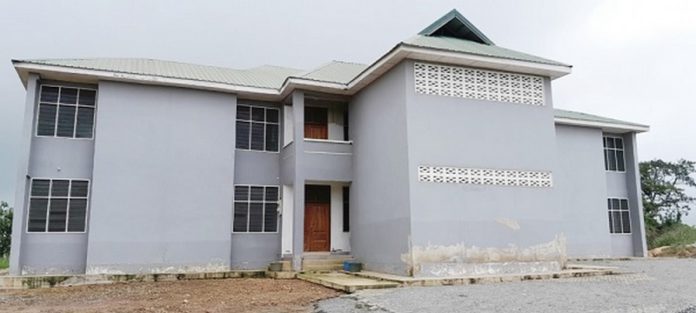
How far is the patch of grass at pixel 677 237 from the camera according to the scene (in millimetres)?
21656

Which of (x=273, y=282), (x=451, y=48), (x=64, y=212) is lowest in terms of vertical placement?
(x=273, y=282)

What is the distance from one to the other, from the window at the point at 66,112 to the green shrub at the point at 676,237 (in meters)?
22.3

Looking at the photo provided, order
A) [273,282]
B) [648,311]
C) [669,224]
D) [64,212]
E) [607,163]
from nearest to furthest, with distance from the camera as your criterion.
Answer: [648,311]
[273,282]
[64,212]
[607,163]
[669,224]

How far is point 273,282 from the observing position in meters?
11.7

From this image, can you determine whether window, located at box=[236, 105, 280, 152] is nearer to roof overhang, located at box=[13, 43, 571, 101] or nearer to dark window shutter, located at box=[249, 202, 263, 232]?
roof overhang, located at box=[13, 43, 571, 101]

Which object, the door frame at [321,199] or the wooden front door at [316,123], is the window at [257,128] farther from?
the door frame at [321,199]

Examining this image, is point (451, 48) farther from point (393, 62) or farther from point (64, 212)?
point (64, 212)

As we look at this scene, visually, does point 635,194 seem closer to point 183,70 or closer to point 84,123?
point 183,70

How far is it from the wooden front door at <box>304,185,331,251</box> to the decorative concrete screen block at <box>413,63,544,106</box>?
15.7 feet

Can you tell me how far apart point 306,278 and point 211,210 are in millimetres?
3560

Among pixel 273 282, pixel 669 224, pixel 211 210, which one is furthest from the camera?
pixel 669 224

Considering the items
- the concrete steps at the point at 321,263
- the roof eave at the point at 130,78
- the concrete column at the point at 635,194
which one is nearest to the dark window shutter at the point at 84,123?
the roof eave at the point at 130,78

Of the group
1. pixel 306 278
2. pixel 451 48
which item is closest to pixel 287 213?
pixel 306 278

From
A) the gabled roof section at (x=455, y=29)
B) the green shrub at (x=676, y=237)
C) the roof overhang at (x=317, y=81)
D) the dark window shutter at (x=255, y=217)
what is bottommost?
the green shrub at (x=676, y=237)
